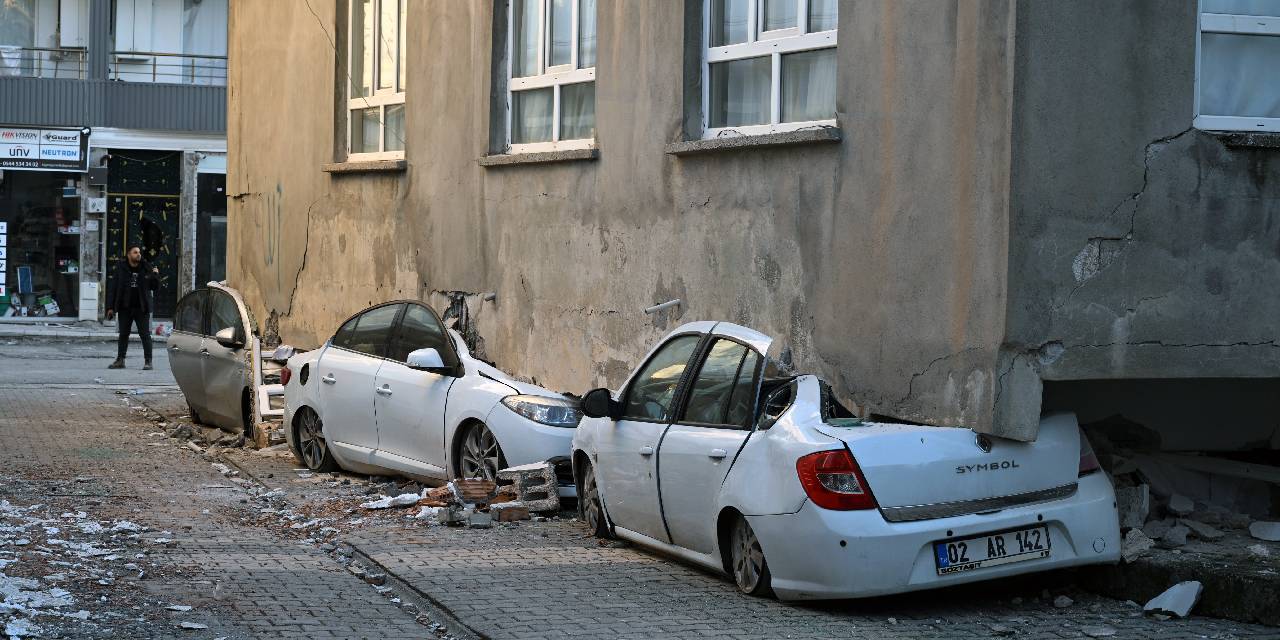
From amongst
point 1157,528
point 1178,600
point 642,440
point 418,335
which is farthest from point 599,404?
point 418,335

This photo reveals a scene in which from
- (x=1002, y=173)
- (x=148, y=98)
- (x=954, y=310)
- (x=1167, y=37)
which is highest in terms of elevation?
(x=148, y=98)

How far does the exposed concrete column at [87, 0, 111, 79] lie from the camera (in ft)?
113

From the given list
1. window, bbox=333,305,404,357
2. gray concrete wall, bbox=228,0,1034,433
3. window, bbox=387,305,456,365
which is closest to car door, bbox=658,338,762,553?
gray concrete wall, bbox=228,0,1034,433

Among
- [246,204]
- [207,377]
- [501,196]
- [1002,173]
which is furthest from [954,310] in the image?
[246,204]

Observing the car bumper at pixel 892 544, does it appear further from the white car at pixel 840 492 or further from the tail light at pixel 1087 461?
the tail light at pixel 1087 461

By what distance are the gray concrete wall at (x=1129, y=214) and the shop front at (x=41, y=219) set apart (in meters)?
29.6

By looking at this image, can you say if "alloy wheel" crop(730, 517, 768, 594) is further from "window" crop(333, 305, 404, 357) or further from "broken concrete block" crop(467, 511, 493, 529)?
"window" crop(333, 305, 404, 357)

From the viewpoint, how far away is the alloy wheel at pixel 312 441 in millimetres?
13055

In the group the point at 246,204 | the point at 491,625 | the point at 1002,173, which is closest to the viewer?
the point at 491,625

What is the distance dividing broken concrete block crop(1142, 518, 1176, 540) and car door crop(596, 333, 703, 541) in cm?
262

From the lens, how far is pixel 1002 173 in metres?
8.11

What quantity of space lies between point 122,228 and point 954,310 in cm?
2917

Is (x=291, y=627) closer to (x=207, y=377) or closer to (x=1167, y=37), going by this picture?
(x=1167, y=37)

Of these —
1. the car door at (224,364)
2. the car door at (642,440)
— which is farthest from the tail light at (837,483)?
the car door at (224,364)
